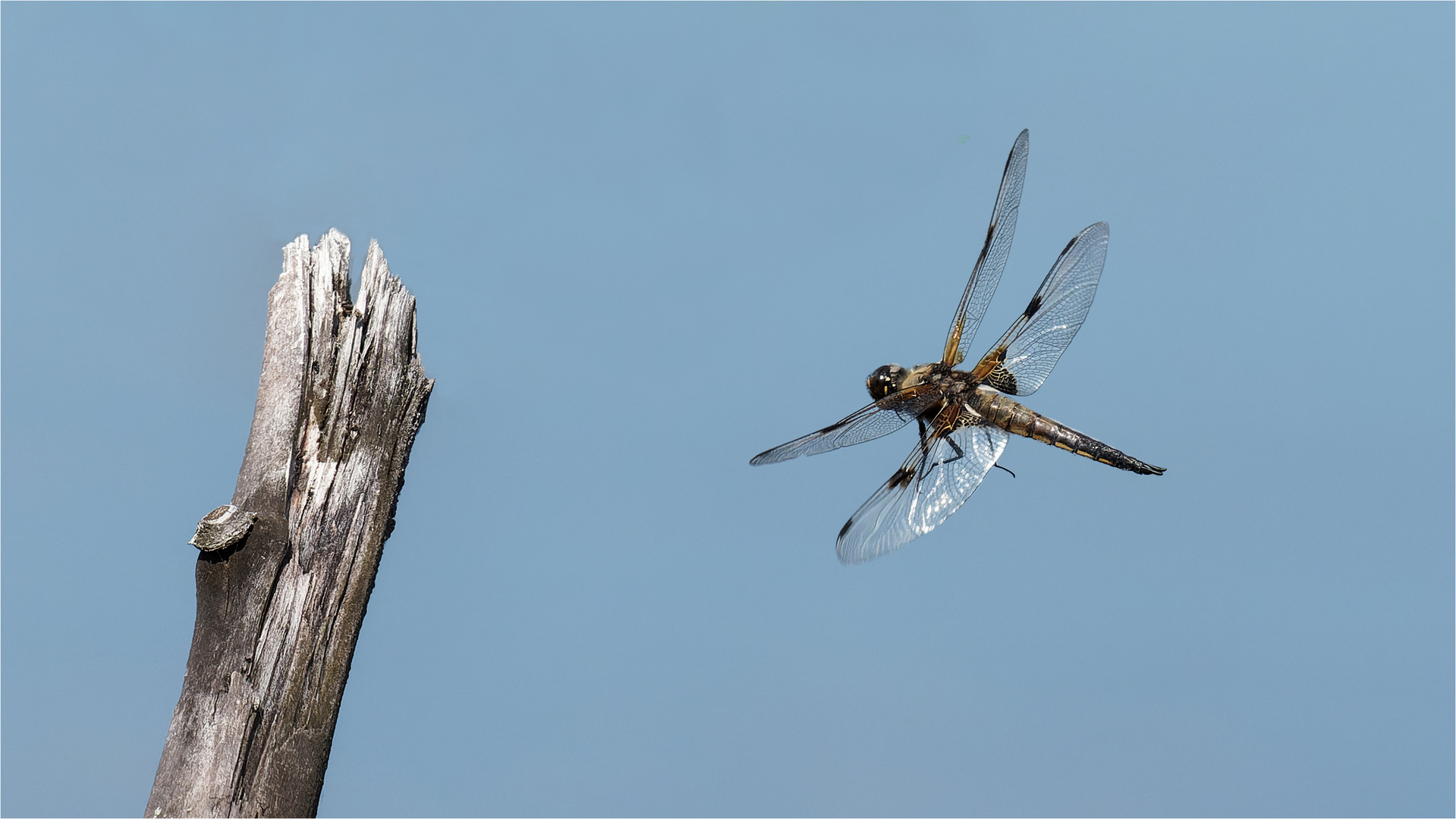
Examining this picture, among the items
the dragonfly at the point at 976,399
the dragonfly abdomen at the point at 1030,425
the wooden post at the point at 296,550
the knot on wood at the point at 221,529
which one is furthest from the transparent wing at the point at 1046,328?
the knot on wood at the point at 221,529

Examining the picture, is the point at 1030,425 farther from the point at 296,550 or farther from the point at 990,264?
the point at 296,550

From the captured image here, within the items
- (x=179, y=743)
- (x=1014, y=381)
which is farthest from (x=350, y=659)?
(x=1014, y=381)

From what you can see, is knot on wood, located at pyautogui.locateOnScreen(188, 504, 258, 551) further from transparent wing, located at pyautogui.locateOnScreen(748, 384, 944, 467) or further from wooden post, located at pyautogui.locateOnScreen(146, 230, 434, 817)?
transparent wing, located at pyautogui.locateOnScreen(748, 384, 944, 467)

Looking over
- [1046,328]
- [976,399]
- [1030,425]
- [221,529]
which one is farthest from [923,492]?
[221,529]

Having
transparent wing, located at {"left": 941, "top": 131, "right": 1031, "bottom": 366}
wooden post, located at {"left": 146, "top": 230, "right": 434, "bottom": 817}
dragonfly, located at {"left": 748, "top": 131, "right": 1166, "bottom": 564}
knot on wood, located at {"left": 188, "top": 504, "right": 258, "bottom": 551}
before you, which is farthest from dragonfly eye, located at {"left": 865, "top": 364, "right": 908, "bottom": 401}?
knot on wood, located at {"left": 188, "top": 504, "right": 258, "bottom": 551}

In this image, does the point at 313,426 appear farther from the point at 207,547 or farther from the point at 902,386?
the point at 902,386

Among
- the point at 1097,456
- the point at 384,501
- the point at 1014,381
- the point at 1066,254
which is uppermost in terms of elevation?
the point at 1066,254
